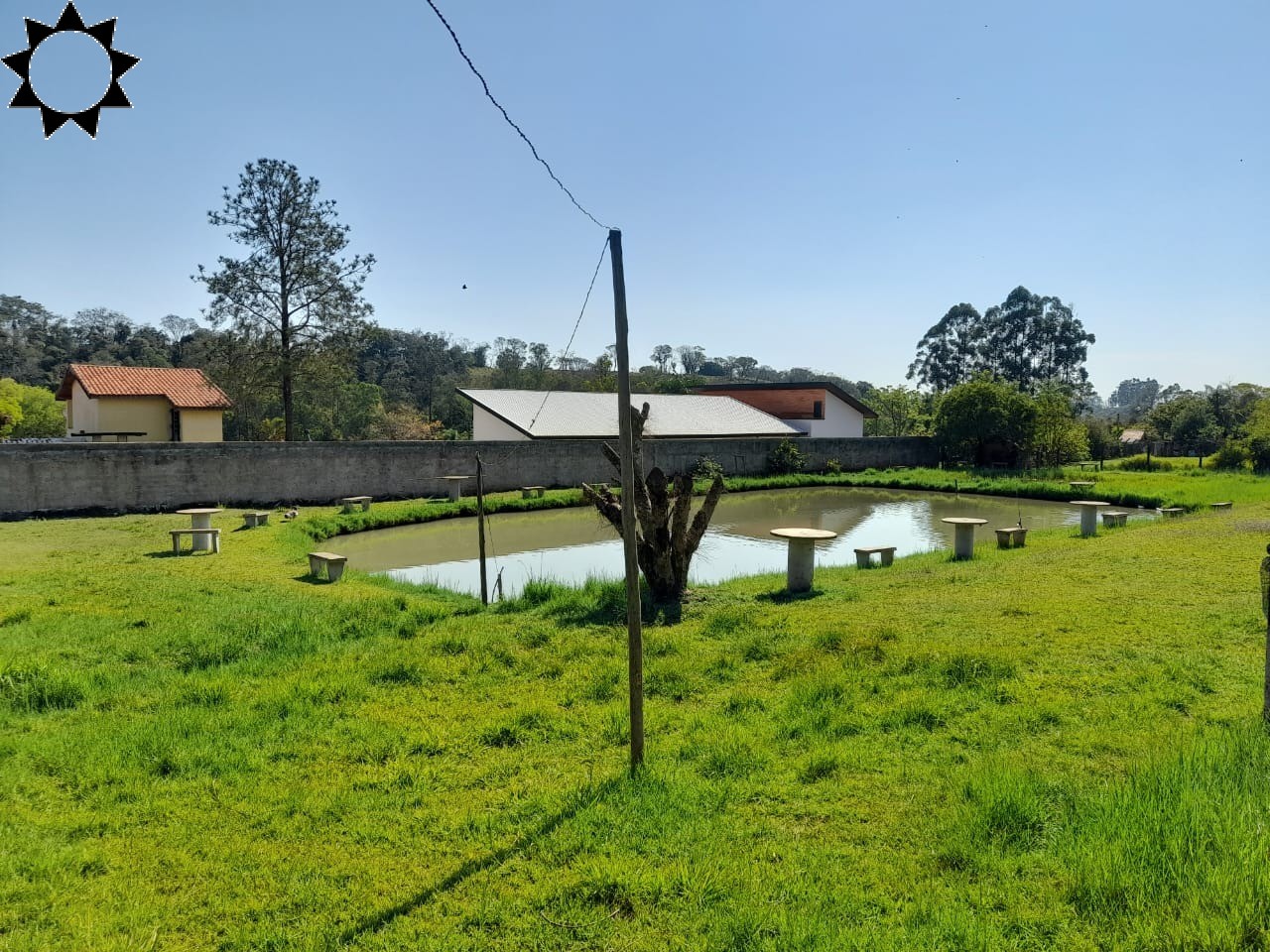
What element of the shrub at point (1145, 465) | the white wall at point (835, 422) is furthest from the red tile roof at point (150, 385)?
the shrub at point (1145, 465)

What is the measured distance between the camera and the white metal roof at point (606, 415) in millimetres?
27953

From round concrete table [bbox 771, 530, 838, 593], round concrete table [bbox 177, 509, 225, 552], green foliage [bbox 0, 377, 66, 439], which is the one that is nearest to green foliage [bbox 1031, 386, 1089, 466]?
round concrete table [bbox 771, 530, 838, 593]

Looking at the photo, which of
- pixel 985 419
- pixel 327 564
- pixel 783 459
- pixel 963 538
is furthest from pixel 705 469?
pixel 327 564

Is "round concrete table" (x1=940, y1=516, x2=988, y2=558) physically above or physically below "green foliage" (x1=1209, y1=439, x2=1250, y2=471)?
below

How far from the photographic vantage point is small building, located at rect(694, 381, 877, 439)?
3962cm

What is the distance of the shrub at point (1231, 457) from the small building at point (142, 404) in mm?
36024

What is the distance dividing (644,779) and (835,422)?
125ft

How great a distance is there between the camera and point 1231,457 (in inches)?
1134

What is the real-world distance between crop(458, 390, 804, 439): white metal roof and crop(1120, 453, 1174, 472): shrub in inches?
548

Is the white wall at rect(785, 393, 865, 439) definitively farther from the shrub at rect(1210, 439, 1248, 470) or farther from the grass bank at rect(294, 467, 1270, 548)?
the shrub at rect(1210, 439, 1248, 470)

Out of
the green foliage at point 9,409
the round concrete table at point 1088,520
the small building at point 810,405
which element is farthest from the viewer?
the small building at point 810,405

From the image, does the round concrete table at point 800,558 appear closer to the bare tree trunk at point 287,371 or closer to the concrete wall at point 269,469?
the concrete wall at point 269,469

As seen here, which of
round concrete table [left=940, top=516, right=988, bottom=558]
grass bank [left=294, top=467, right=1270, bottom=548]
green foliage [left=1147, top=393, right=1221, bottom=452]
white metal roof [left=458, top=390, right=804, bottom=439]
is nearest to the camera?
round concrete table [left=940, top=516, right=988, bottom=558]

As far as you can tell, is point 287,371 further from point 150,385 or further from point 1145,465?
point 1145,465
